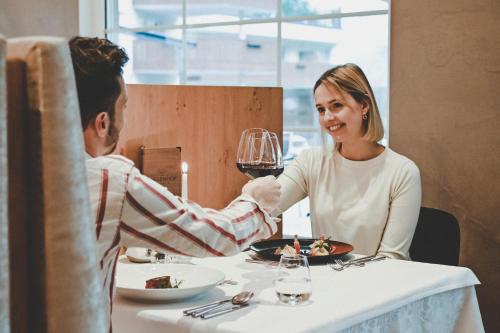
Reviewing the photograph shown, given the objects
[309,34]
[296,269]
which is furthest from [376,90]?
[296,269]

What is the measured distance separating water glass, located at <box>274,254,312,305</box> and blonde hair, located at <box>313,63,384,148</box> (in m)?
1.29

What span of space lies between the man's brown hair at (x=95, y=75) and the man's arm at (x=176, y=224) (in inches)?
5.8

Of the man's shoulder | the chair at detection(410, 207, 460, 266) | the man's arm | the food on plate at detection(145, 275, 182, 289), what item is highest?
the man's shoulder

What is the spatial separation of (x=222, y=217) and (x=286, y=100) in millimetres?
2323

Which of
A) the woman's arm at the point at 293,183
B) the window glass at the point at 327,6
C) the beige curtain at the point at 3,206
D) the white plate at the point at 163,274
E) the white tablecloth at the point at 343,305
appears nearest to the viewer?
the beige curtain at the point at 3,206

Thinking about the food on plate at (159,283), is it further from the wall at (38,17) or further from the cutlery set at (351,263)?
the wall at (38,17)

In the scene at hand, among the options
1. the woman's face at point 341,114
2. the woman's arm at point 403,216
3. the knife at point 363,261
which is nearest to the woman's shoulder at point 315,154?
the woman's face at point 341,114

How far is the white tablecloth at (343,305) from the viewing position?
1.40m

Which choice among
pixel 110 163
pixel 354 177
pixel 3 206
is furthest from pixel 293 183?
pixel 3 206

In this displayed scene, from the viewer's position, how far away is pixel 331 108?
2.72 m

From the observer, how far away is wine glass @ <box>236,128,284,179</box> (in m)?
1.89

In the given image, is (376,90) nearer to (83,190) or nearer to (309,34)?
(309,34)

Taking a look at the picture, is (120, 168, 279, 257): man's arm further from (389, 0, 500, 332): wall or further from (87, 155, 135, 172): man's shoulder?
(389, 0, 500, 332): wall

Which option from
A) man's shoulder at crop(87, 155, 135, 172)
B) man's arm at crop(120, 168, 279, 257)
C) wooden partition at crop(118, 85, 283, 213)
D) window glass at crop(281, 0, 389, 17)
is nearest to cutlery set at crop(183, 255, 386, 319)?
man's arm at crop(120, 168, 279, 257)
